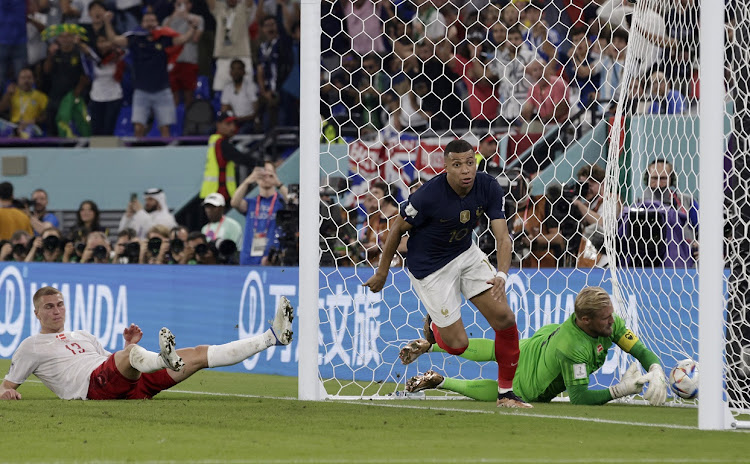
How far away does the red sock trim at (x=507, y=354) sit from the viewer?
7.48 m

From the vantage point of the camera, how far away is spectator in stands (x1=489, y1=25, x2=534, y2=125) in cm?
1088

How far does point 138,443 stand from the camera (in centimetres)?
549

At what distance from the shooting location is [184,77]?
1759 cm

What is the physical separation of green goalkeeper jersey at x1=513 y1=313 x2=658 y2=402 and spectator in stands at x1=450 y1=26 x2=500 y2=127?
3949mm

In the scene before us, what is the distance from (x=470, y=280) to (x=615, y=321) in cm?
97

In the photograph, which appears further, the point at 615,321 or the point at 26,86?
the point at 26,86

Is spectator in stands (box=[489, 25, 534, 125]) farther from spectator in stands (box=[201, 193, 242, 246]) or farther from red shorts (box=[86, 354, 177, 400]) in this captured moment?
red shorts (box=[86, 354, 177, 400])

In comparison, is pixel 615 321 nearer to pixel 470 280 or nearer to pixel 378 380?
pixel 470 280

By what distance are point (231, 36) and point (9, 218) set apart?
415 cm

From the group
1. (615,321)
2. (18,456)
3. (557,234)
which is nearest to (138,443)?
(18,456)

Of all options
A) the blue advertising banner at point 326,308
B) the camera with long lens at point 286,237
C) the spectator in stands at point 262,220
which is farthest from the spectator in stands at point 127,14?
the camera with long lens at point 286,237

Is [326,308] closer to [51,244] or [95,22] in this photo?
[51,244]

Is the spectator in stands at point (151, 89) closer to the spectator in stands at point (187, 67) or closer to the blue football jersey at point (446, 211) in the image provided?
the spectator in stands at point (187, 67)

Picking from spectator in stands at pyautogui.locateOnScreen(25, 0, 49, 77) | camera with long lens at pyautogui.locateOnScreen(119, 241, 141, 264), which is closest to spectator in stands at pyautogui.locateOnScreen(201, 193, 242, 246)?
camera with long lens at pyautogui.locateOnScreen(119, 241, 141, 264)
